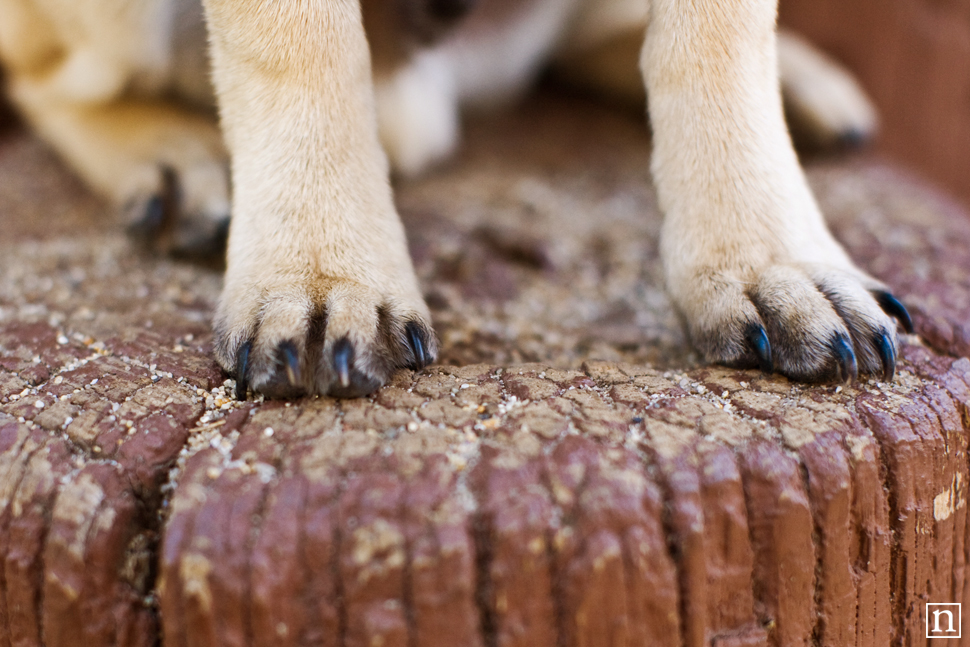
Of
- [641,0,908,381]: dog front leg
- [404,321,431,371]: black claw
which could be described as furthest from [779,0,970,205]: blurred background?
[404,321,431,371]: black claw

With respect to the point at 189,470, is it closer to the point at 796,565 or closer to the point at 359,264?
the point at 359,264

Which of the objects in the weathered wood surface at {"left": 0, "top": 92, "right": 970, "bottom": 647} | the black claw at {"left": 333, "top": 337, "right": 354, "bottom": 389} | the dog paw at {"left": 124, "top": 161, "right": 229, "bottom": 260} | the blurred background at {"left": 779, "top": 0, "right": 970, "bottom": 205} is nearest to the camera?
the weathered wood surface at {"left": 0, "top": 92, "right": 970, "bottom": 647}

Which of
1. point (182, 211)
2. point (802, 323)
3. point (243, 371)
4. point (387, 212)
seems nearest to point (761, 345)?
point (802, 323)

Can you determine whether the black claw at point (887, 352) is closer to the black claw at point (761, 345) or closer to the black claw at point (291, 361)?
the black claw at point (761, 345)

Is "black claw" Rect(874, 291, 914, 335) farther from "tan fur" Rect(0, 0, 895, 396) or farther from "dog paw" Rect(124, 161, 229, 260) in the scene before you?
"dog paw" Rect(124, 161, 229, 260)

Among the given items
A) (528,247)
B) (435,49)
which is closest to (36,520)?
(528,247)
